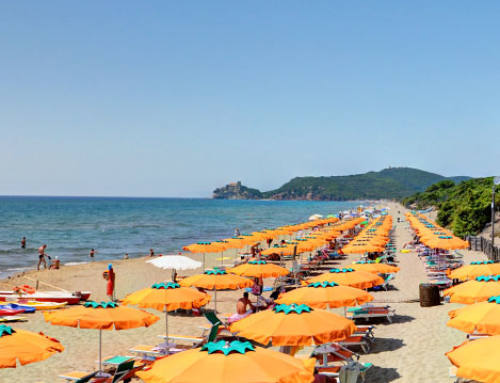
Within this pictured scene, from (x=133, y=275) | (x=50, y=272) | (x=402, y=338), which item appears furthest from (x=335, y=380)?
(x=50, y=272)

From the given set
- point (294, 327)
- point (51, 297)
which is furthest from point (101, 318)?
point (51, 297)

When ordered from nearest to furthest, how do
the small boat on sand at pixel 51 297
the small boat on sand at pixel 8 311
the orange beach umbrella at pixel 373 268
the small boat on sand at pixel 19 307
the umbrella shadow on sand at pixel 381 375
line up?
1. the umbrella shadow on sand at pixel 381 375
2. the orange beach umbrella at pixel 373 268
3. the small boat on sand at pixel 8 311
4. the small boat on sand at pixel 19 307
5. the small boat on sand at pixel 51 297

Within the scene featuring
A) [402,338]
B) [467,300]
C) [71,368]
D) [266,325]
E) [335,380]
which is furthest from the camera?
[402,338]

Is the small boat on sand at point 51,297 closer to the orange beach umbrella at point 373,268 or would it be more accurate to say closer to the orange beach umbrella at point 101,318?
the orange beach umbrella at point 101,318

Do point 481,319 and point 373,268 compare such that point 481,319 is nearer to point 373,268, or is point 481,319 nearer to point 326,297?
point 326,297

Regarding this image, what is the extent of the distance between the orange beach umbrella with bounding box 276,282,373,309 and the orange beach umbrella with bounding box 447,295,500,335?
2.46 metres

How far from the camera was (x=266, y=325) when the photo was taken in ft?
22.7

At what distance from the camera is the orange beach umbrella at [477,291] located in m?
9.50

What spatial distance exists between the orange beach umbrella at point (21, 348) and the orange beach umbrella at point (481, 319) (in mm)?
5832

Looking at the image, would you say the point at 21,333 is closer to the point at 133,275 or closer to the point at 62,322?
the point at 62,322

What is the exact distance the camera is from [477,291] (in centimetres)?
966

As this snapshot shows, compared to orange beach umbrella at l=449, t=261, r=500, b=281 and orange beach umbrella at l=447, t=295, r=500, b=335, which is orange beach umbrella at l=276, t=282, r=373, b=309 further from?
orange beach umbrella at l=449, t=261, r=500, b=281

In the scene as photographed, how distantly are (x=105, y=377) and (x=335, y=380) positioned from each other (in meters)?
4.25

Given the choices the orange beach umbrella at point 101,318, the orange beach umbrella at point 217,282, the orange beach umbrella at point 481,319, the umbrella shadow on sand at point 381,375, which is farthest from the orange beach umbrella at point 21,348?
the umbrella shadow on sand at point 381,375
